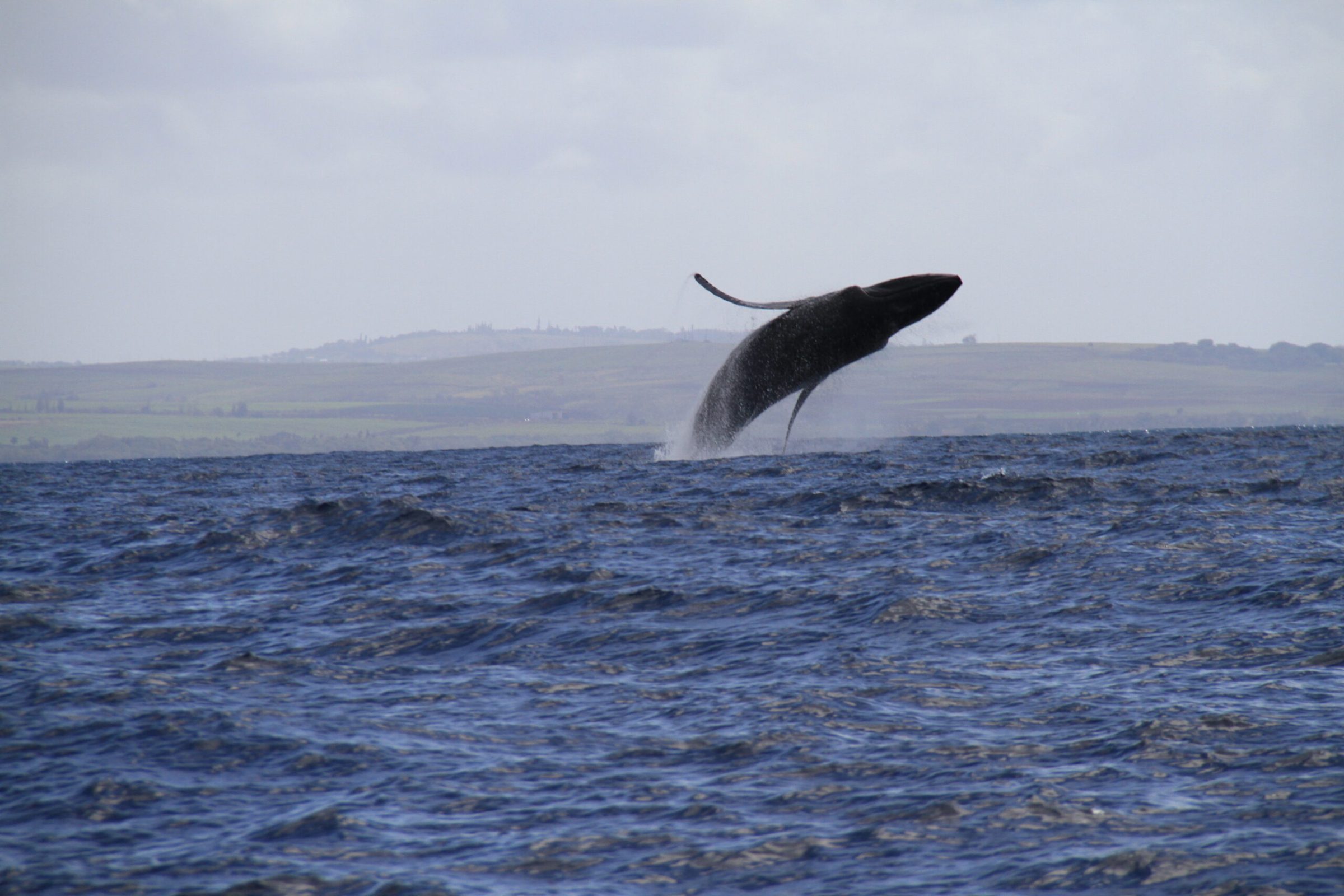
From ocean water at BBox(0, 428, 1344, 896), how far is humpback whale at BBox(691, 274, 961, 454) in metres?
3.42

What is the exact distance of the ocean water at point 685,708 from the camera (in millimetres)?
6402

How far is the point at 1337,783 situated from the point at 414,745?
6.02 m

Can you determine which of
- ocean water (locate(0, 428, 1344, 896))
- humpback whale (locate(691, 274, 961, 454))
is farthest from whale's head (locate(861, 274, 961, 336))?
ocean water (locate(0, 428, 1344, 896))

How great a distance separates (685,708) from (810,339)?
40.9ft

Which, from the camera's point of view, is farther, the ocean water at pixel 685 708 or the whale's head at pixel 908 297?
the whale's head at pixel 908 297

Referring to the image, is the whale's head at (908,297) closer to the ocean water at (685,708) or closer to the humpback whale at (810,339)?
the humpback whale at (810,339)

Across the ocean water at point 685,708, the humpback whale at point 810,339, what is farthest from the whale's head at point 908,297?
the ocean water at point 685,708

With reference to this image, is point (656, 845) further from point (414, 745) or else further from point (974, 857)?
point (414, 745)

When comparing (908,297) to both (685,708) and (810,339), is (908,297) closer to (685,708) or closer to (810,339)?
(810,339)

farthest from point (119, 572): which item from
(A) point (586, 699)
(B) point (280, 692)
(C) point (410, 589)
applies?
(A) point (586, 699)

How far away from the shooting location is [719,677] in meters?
10.0

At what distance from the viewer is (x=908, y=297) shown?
18875mm

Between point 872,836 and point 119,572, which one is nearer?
point 872,836

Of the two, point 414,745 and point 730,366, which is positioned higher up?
point 730,366
